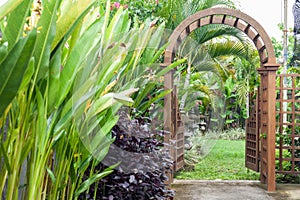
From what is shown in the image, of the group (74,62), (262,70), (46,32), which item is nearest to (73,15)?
(46,32)

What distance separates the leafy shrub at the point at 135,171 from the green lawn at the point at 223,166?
307 cm

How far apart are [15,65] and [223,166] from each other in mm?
6508

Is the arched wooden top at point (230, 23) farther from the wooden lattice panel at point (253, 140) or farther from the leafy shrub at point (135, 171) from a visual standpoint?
the leafy shrub at point (135, 171)

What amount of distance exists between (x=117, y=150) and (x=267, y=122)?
2.76 metres

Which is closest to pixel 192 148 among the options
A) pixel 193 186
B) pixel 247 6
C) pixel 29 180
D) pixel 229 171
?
pixel 229 171

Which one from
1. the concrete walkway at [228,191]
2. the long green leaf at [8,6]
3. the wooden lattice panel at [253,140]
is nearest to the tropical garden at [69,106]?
the long green leaf at [8,6]

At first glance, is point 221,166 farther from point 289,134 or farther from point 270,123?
point 270,123

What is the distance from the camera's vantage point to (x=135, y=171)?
95.9 inches

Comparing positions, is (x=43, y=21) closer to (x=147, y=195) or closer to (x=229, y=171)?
(x=147, y=195)

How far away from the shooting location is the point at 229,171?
6590 millimetres

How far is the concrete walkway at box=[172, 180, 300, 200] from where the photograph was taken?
432 cm

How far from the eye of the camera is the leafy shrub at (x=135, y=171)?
2447mm

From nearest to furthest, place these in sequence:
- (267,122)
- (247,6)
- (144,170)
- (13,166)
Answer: (13,166)
(144,170)
(267,122)
(247,6)

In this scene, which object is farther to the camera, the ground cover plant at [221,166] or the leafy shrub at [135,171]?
the ground cover plant at [221,166]
